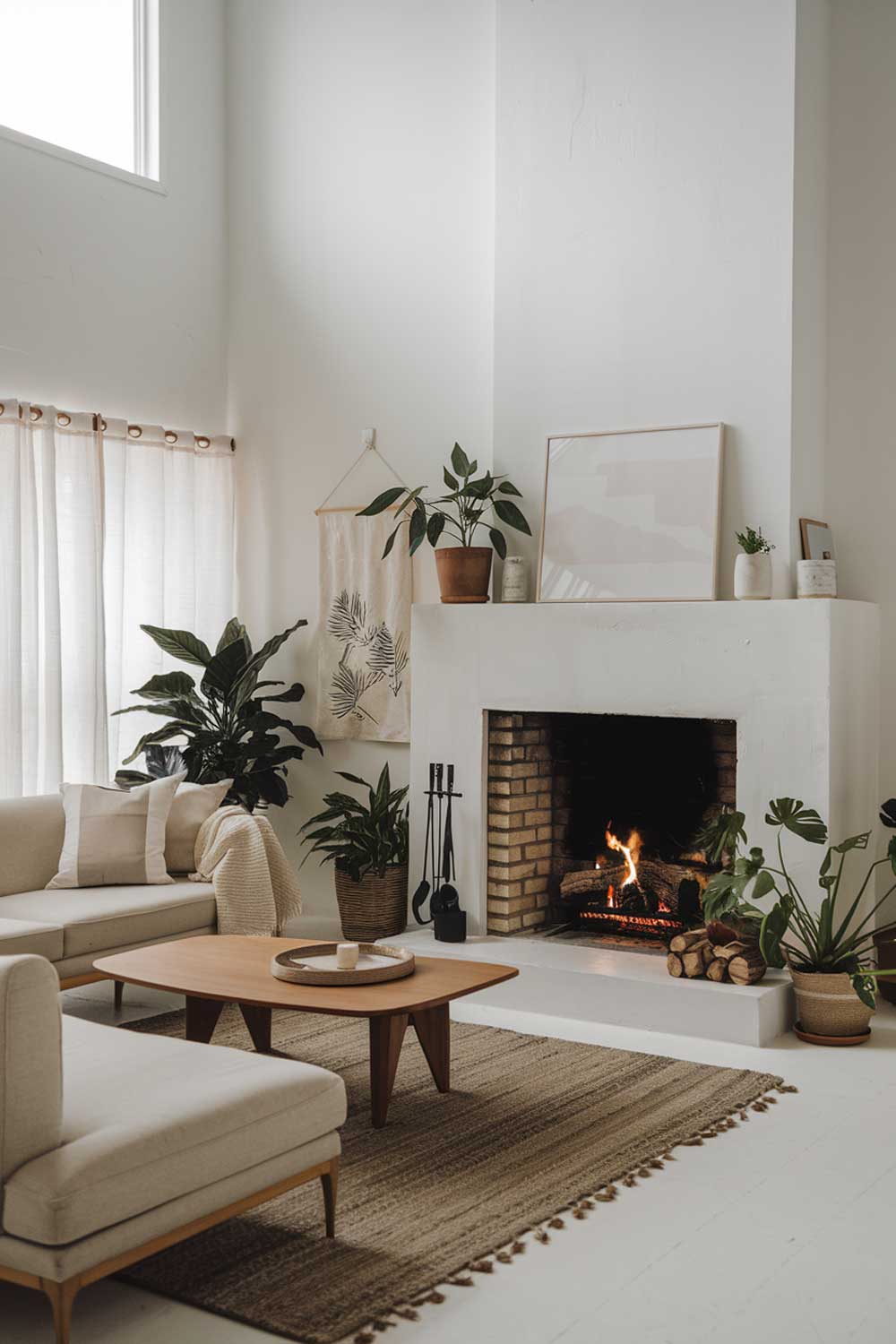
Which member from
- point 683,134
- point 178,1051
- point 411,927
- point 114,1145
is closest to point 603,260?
point 683,134

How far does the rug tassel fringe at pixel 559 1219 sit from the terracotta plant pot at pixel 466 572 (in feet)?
7.52

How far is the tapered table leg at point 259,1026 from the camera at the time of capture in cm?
Answer: 405

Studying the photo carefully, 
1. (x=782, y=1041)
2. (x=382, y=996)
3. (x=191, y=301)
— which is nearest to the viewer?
(x=382, y=996)

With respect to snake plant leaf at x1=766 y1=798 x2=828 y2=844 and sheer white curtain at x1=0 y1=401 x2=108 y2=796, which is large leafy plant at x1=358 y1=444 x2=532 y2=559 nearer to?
sheer white curtain at x1=0 y1=401 x2=108 y2=796

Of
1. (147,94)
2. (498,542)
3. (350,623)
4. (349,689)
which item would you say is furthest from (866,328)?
(147,94)

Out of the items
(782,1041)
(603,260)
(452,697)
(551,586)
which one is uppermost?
(603,260)

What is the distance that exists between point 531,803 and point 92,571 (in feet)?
7.10

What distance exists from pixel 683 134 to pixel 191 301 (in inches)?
103

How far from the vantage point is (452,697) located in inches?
213

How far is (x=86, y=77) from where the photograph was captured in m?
6.14

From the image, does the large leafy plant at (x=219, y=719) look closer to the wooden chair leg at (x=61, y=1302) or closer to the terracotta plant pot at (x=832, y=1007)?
the terracotta plant pot at (x=832, y=1007)

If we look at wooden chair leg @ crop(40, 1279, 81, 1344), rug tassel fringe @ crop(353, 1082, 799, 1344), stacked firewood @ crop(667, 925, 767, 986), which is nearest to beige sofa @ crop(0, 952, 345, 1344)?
wooden chair leg @ crop(40, 1279, 81, 1344)

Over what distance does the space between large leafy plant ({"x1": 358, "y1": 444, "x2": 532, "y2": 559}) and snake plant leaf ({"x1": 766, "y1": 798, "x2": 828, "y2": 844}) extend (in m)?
1.55

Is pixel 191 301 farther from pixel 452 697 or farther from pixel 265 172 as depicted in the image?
pixel 452 697
